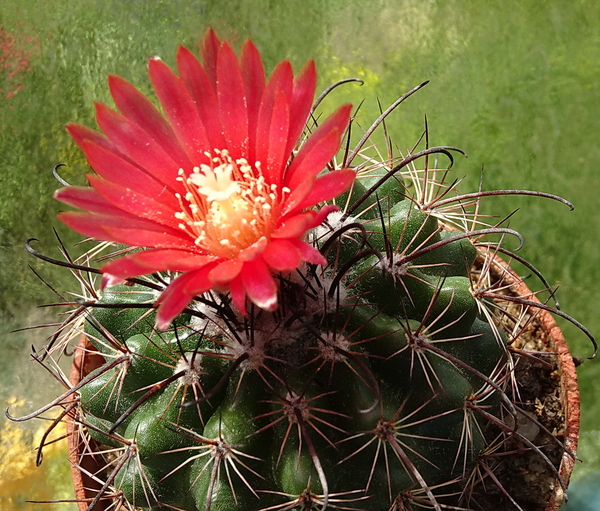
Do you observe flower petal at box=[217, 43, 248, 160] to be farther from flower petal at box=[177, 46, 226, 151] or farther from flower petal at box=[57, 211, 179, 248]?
flower petal at box=[57, 211, 179, 248]

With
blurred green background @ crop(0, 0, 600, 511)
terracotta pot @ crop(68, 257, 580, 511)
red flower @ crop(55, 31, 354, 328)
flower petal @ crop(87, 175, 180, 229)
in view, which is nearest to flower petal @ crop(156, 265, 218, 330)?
red flower @ crop(55, 31, 354, 328)

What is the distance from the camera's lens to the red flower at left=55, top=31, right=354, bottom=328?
0.64 meters

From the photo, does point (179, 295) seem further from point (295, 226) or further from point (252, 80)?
point (252, 80)

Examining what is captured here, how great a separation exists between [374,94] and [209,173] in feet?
3.00

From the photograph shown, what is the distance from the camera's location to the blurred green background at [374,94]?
1.45 meters

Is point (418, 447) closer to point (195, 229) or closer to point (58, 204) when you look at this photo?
point (195, 229)

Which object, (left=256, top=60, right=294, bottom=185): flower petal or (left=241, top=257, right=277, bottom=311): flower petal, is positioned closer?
(left=241, top=257, right=277, bottom=311): flower petal

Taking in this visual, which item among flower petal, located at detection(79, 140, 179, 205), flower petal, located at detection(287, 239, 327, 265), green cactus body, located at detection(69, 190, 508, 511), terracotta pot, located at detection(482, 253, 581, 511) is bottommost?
terracotta pot, located at detection(482, 253, 581, 511)

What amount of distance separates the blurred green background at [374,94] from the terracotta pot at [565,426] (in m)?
0.25

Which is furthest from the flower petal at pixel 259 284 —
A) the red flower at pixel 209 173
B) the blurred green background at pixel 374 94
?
the blurred green background at pixel 374 94

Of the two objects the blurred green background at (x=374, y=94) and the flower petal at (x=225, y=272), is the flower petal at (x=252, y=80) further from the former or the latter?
the blurred green background at (x=374, y=94)

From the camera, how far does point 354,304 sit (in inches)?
32.3

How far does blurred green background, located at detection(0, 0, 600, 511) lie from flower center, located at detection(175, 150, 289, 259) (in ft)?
2.82

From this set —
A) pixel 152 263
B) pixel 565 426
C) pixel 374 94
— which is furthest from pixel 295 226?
pixel 374 94
